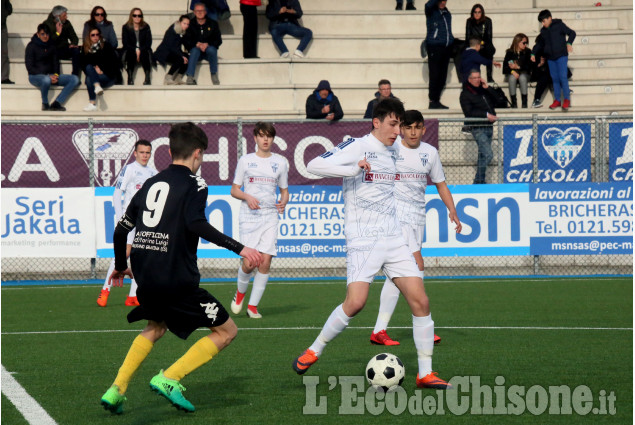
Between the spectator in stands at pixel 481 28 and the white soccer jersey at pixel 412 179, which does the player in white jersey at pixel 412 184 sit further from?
the spectator in stands at pixel 481 28

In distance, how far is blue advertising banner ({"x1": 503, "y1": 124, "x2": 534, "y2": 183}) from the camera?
17688mm

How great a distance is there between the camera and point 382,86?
18.7 meters

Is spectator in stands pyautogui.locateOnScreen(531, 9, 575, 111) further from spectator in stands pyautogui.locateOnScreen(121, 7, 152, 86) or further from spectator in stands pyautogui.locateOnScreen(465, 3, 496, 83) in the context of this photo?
spectator in stands pyautogui.locateOnScreen(121, 7, 152, 86)

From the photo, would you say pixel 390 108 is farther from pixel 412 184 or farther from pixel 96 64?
pixel 96 64

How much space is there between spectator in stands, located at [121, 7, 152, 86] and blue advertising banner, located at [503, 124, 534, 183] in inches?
340

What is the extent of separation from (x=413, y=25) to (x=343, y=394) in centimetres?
1786

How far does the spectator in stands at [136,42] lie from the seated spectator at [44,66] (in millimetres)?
1433

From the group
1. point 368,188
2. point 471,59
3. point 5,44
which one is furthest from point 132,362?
point 5,44

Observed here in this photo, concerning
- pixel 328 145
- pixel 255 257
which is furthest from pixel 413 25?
pixel 255 257

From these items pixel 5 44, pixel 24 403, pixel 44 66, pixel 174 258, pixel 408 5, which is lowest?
pixel 24 403

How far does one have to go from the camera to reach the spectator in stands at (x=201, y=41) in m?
21.4

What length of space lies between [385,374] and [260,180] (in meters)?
5.41

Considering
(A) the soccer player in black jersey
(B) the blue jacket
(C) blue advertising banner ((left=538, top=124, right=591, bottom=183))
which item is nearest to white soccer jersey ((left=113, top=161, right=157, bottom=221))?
(A) the soccer player in black jersey

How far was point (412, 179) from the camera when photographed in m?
9.91
